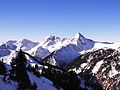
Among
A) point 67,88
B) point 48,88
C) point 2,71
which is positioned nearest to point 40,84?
point 48,88

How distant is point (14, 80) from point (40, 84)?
2252 centimetres

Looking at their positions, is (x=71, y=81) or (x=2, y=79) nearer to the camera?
(x=2, y=79)

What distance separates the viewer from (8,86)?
75.4 meters

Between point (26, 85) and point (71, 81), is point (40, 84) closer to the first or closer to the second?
point (71, 81)

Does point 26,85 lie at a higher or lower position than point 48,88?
higher

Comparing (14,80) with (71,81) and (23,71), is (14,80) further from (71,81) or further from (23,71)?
(71,81)

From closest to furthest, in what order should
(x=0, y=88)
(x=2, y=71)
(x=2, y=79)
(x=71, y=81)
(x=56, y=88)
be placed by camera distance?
1. (x=0, y=88)
2. (x=2, y=79)
3. (x=2, y=71)
4. (x=71, y=81)
5. (x=56, y=88)

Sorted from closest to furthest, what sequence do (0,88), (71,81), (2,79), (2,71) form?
(0,88), (2,79), (2,71), (71,81)

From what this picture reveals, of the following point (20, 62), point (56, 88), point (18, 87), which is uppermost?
point (20, 62)

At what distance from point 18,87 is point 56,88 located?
120 ft

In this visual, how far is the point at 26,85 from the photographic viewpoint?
76.7 m

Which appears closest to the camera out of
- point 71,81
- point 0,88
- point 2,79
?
point 0,88

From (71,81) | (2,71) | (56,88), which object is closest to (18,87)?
(2,71)

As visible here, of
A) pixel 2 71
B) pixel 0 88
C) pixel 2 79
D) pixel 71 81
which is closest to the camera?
pixel 0 88
